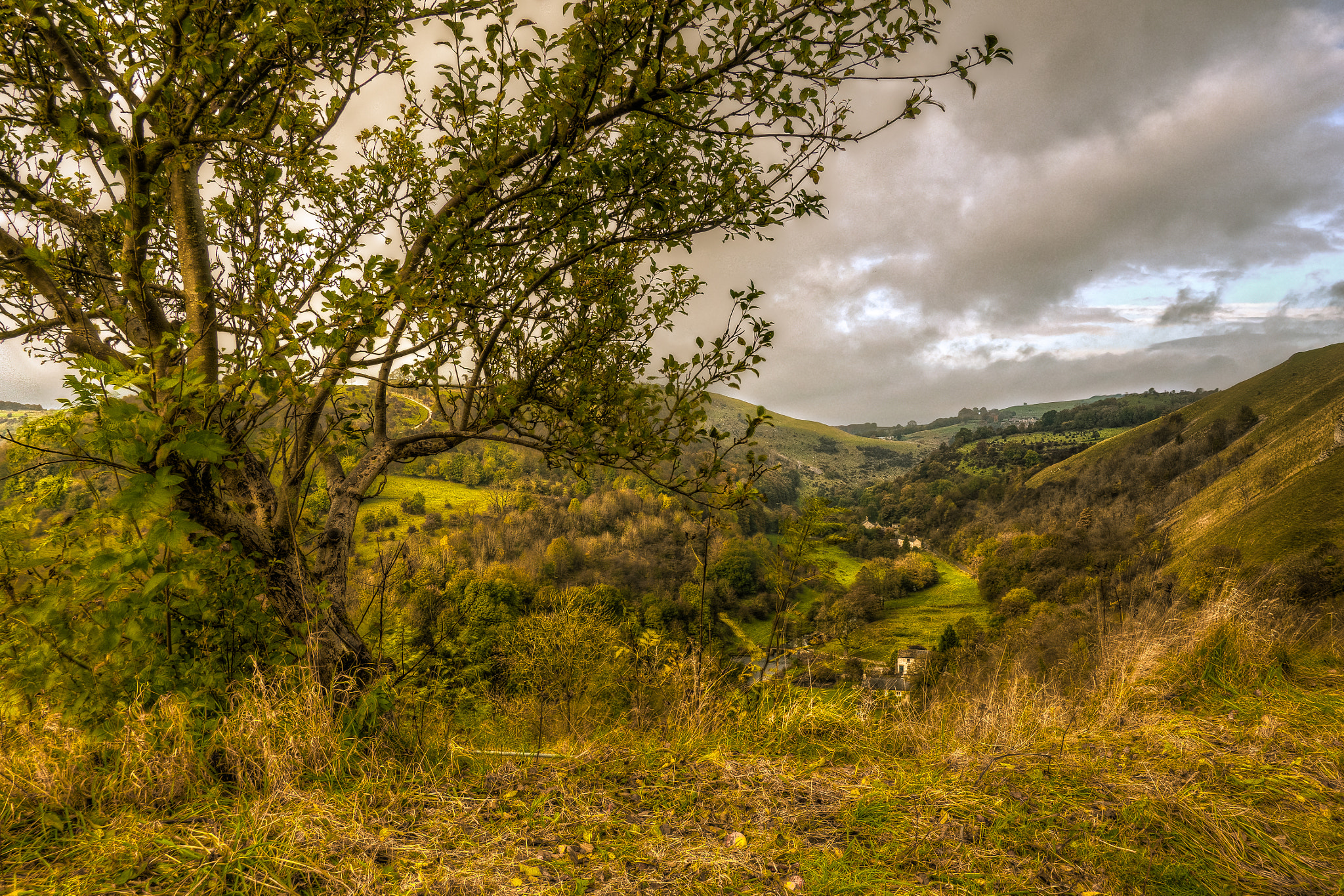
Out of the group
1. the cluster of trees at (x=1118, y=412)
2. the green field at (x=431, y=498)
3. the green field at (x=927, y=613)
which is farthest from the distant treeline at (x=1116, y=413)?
the green field at (x=431, y=498)

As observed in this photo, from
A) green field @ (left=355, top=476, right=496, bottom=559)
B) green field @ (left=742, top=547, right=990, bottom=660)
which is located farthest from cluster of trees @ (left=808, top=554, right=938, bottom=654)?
green field @ (left=355, top=476, right=496, bottom=559)

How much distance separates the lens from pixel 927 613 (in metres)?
61.4

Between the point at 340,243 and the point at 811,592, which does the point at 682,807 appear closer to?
the point at 340,243

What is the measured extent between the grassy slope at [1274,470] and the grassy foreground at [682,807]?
170 ft

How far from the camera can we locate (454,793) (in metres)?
3.16

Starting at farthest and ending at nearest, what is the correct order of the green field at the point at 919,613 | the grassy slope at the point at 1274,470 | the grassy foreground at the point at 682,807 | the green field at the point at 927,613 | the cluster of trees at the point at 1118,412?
the cluster of trees at the point at 1118,412 → the green field at the point at 927,613 → the green field at the point at 919,613 → the grassy slope at the point at 1274,470 → the grassy foreground at the point at 682,807

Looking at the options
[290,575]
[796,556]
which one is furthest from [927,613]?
[290,575]

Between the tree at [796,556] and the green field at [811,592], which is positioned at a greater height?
the tree at [796,556]

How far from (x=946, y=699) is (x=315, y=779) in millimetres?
5870

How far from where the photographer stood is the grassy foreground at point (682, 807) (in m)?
2.46

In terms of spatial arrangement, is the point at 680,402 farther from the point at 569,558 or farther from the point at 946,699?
the point at 569,558

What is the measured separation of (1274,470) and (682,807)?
89.4 metres

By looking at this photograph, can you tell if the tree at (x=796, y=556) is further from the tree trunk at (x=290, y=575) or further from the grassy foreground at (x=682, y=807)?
the tree trunk at (x=290, y=575)

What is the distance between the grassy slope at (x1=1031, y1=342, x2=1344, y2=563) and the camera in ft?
134
